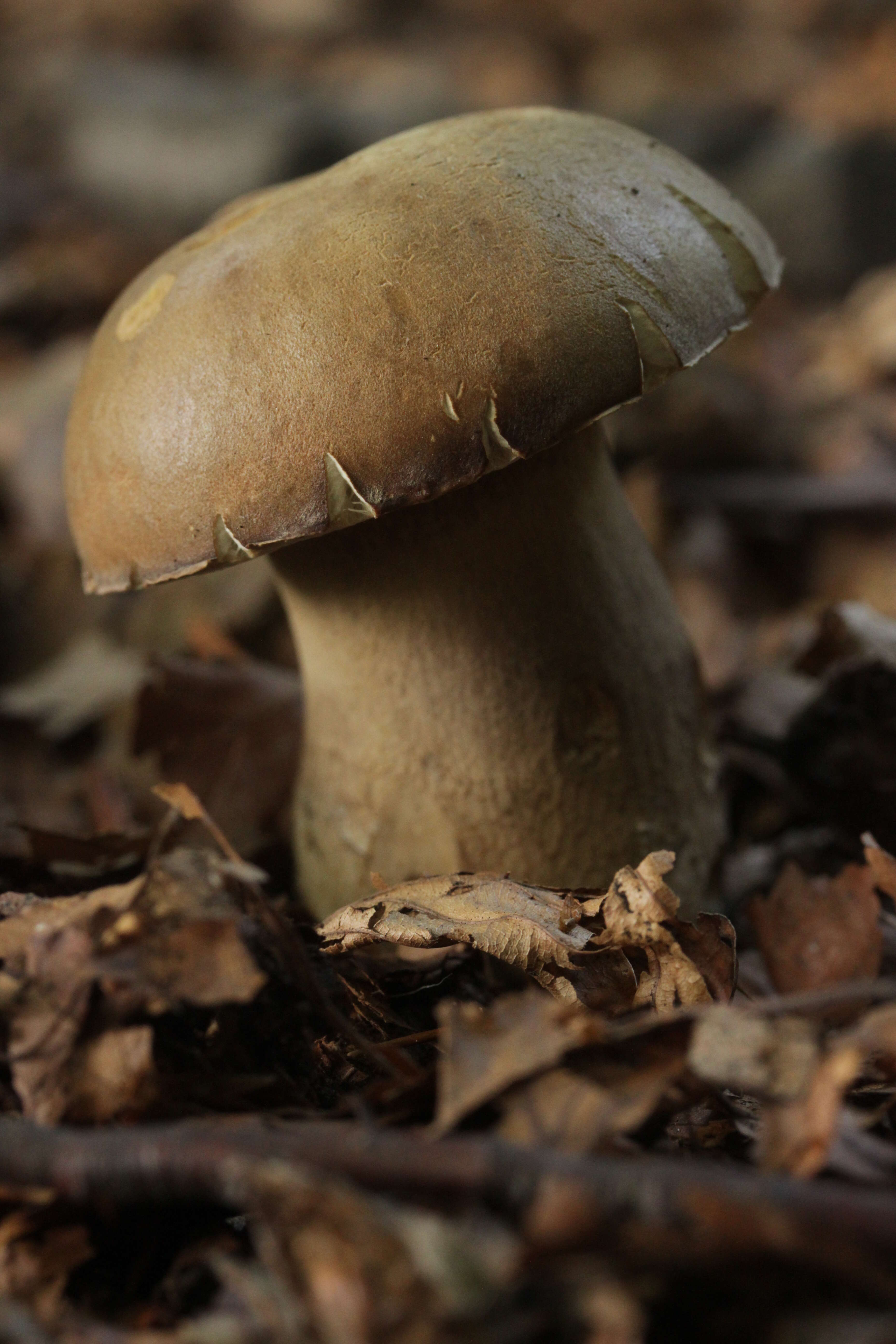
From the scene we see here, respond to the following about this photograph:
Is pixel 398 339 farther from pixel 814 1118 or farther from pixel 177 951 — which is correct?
pixel 814 1118

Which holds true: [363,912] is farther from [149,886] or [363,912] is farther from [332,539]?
[332,539]

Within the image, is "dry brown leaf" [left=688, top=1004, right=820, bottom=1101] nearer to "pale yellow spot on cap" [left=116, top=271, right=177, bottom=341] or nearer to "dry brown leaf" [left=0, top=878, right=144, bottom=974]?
"dry brown leaf" [left=0, top=878, right=144, bottom=974]

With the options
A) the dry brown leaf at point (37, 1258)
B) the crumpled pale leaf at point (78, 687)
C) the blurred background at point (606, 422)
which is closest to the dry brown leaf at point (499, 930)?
the dry brown leaf at point (37, 1258)

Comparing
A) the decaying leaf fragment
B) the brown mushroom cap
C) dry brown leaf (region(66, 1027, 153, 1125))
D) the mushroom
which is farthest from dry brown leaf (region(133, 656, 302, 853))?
the decaying leaf fragment

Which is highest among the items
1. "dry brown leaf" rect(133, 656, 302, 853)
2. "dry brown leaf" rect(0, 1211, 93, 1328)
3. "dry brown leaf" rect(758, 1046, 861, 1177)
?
"dry brown leaf" rect(758, 1046, 861, 1177)

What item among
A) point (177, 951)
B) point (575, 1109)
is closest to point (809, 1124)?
point (575, 1109)
